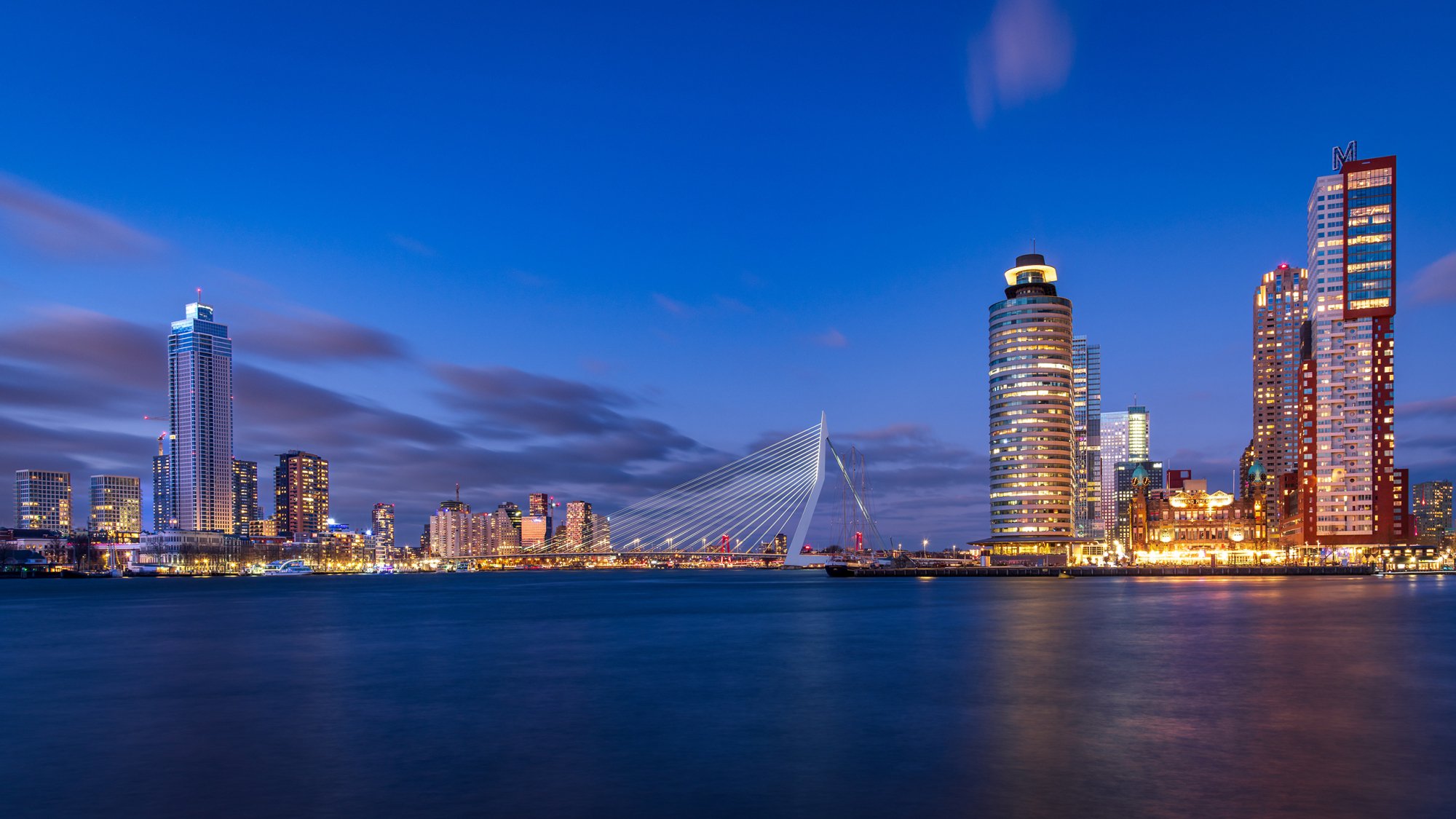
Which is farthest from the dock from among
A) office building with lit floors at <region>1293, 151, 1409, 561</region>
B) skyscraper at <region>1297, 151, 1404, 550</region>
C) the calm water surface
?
the calm water surface

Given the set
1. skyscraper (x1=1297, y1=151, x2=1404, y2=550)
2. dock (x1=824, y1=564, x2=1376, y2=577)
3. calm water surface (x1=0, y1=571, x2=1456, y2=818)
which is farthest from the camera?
skyscraper (x1=1297, y1=151, x2=1404, y2=550)

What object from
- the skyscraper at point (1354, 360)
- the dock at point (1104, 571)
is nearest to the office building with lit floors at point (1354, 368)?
the skyscraper at point (1354, 360)

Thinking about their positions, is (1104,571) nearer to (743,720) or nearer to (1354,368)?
(1354,368)

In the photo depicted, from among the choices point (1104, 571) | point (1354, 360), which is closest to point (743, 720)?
point (1104, 571)

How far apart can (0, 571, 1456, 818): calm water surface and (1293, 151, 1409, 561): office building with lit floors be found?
129m

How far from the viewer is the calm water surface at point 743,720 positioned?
2070cm

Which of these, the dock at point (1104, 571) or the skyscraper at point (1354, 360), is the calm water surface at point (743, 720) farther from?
the skyscraper at point (1354, 360)

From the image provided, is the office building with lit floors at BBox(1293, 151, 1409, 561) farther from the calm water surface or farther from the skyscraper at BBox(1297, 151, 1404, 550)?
the calm water surface

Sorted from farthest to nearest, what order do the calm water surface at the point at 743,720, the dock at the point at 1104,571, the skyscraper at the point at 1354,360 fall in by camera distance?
the skyscraper at the point at 1354,360
the dock at the point at 1104,571
the calm water surface at the point at 743,720

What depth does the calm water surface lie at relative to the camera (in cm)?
2070

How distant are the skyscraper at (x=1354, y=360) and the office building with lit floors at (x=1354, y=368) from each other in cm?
13

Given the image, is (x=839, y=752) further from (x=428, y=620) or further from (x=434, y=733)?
(x=428, y=620)

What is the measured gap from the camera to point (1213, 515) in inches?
7815

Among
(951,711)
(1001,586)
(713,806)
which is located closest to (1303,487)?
(1001,586)
